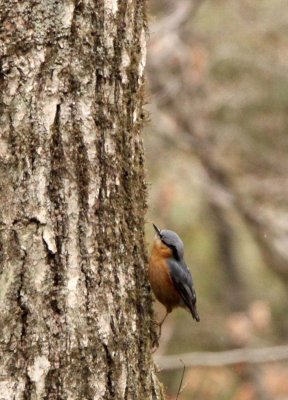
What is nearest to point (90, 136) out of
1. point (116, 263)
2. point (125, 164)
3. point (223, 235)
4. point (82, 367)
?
point (125, 164)

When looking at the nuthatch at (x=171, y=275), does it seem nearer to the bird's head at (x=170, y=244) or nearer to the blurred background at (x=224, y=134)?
the bird's head at (x=170, y=244)

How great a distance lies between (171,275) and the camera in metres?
3.15

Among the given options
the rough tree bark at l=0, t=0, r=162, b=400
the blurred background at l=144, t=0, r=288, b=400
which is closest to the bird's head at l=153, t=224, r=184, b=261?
the rough tree bark at l=0, t=0, r=162, b=400

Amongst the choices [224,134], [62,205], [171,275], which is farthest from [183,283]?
[224,134]

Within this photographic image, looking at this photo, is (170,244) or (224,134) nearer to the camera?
(170,244)

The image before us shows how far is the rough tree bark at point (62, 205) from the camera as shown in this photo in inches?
103

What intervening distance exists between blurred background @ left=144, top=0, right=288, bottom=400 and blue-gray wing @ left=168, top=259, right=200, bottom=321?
14.6 ft

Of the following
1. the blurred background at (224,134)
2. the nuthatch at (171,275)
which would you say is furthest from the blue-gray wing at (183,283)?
the blurred background at (224,134)

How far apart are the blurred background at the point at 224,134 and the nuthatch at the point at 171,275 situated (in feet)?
14.6

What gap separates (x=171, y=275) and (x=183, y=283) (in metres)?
0.11

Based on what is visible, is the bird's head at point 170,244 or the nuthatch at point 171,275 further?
the bird's head at point 170,244

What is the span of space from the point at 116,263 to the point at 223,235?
31.7ft

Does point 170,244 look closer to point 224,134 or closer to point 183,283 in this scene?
point 183,283

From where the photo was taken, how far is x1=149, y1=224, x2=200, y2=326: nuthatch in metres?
3.05
